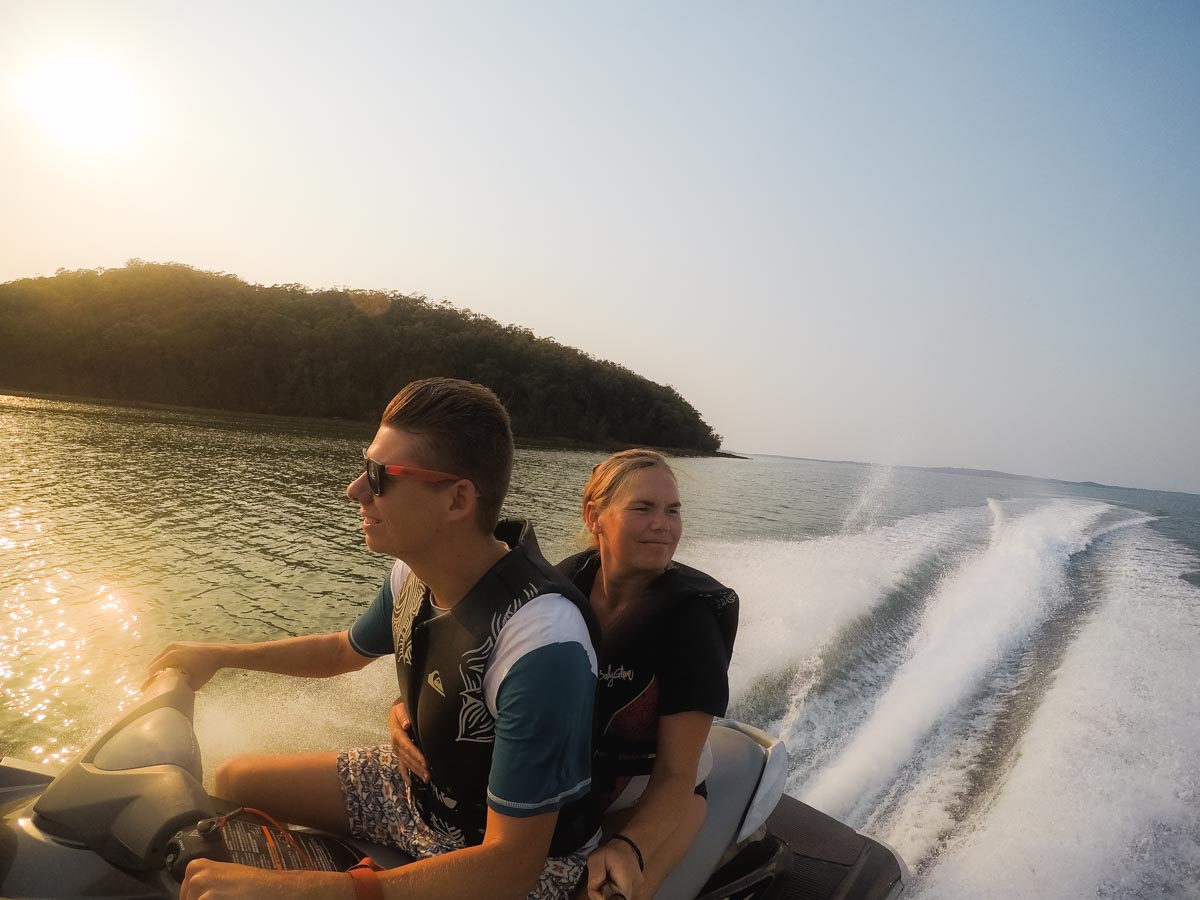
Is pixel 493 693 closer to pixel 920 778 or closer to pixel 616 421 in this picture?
pixel 920 778

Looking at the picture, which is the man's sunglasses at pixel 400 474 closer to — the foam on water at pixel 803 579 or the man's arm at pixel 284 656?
the man's arm at pixel 284 656

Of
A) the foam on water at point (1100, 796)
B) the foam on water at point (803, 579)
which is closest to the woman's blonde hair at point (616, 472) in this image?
the foam on water at point (1100, 796)

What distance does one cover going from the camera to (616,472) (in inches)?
98.3

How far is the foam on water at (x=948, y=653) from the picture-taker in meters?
4.35

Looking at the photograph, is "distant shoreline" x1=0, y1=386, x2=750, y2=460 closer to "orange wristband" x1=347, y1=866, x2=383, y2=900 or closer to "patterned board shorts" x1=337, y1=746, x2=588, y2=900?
"patterned board shorts" x1=337, y1=746, x2=588, y2=900

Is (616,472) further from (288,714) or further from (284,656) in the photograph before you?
(288,714)

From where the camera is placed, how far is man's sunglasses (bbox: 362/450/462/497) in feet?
5.54

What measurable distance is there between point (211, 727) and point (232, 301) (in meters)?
63.0

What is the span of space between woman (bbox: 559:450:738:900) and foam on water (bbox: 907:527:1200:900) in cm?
205

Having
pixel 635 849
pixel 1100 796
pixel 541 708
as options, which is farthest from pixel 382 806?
pixel 1100 796

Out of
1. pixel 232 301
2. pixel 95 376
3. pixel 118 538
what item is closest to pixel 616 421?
pixel 232 301

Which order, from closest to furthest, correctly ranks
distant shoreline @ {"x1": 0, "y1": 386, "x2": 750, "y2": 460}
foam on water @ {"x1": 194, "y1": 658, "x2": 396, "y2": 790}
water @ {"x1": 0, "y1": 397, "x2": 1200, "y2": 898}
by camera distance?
water @ {"x1": 0, "y1": 397, "x2": 1200, "y2": 898}, foam on water @ {"x1": 194, "y1": 658, "x2": 396, "y2": 790}, distant shoreline @ {"x1": 0, "y1": 386, "x2": 750, "y2": 460}

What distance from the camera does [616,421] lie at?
67.1 metres

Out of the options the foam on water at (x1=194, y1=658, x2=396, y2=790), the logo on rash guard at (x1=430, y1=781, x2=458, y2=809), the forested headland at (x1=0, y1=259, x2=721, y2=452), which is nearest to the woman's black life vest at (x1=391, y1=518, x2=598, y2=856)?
the logo on rash guard at (x1=430, y1=781, x2=458, y2=809)
